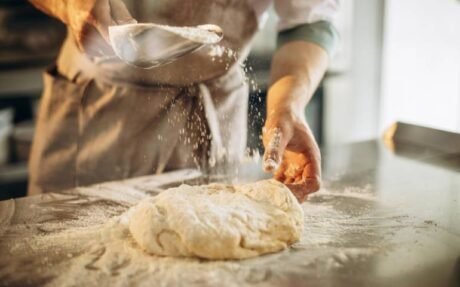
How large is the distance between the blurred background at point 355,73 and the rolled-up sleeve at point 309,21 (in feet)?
1.30

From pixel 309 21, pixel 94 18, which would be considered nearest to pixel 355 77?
pixel 309 21

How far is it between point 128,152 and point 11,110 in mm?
1177

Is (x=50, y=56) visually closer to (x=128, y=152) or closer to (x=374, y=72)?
(x=128, y=152)

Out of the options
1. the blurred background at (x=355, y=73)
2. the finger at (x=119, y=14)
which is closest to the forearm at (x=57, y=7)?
the finger at (x=119, y=14)

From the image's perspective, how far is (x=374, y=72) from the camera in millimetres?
3381

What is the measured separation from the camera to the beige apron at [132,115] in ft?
5.74

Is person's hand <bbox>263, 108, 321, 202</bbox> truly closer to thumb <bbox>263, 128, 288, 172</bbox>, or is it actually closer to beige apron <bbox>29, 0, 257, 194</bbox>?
thumb <bbox>263, 128, 288, 172</bbox>

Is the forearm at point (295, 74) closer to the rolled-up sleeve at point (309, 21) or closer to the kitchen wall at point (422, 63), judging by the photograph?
the rolled-up sleeve at point (309, 21)

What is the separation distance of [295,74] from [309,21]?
0.68 feet

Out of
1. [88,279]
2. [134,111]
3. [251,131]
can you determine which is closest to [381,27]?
[251,131]

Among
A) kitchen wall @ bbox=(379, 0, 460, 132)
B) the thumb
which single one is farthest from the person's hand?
kitchen wall @ bbox=(379, 0, 460, 132)

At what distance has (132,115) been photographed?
1762mm

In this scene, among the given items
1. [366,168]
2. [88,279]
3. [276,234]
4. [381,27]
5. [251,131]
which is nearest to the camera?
[88,279]

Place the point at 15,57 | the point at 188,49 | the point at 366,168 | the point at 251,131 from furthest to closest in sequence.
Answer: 1. the point at 15,57
2. the point at 251,131
3. the point at 366,168
4. the point at 188,49
